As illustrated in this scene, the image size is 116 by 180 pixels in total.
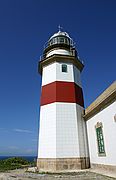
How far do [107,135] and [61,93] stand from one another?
5.28 meters

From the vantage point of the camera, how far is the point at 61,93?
589 inches

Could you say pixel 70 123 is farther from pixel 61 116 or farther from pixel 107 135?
pixel 107 135

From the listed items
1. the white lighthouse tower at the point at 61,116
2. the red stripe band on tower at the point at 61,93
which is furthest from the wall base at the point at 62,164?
the red stripe band on tower at the point at 61,93

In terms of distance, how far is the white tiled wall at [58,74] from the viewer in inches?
618

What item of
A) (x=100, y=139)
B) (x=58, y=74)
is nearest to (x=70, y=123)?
(x=100, y=139)

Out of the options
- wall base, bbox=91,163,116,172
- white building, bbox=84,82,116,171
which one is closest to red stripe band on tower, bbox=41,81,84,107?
white building, bbox=84,82,116,171

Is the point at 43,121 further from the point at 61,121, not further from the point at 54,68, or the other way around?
the point at 54,68

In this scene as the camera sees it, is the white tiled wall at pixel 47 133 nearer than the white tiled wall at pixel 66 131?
No

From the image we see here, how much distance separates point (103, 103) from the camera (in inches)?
457

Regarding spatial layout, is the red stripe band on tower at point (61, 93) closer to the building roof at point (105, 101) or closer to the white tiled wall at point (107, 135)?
the building roof at point (105, 101)

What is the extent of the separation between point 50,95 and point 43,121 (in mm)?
2232

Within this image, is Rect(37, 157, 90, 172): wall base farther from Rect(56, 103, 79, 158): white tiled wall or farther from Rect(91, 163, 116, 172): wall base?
Rect(91, 163, 116, 172): wall base

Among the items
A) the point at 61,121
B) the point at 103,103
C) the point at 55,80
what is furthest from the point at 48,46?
the point at 103,103

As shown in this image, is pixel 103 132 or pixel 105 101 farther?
pixel 103 132
